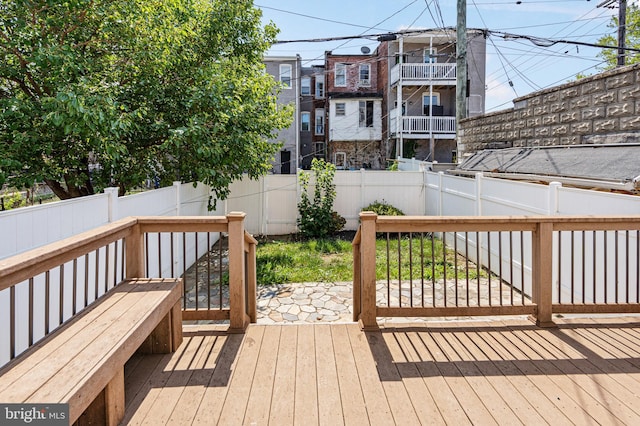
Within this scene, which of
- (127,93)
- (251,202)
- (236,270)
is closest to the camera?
(236,270)

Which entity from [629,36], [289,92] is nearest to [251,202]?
[289,92]

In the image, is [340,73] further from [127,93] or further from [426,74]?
[127,93]

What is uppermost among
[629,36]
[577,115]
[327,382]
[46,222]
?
[629,36]

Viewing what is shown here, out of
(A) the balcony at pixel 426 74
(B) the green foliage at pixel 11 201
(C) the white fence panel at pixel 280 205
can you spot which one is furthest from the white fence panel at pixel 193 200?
(A) the balcony at pixel 426 74

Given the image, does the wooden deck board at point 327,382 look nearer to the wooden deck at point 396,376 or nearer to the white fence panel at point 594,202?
the wooden deck at point 396,376

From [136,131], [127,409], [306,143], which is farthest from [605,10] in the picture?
[127,409]

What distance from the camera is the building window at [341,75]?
72.4 feet

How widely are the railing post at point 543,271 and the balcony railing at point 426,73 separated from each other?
1634 cm

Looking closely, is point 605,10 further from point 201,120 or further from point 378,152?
point 201,120

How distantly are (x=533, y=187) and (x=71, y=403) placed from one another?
561 cm

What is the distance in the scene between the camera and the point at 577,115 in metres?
5.84

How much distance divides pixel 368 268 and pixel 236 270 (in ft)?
3.53

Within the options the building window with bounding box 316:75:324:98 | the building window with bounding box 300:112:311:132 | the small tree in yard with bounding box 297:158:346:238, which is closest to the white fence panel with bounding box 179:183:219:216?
the small tree in yard with bounding box 297:158:346:238

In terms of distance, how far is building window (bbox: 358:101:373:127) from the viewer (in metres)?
21.7
